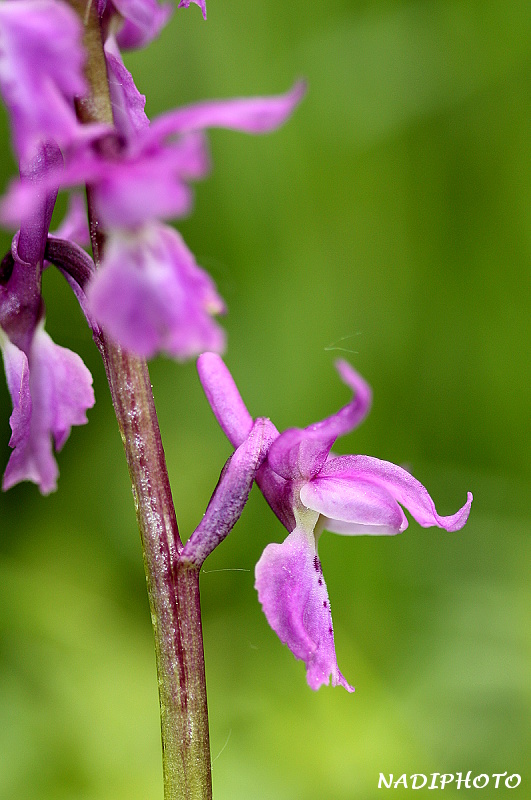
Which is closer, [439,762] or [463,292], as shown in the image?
[439,762]

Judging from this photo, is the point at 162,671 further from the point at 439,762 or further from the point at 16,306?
the point at 439,762

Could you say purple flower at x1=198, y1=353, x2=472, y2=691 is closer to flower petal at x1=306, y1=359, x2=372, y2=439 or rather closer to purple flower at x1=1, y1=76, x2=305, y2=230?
flower petal at x1=306, y1=359, x2=372, y2=439

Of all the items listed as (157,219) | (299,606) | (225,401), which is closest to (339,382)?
(225,401)

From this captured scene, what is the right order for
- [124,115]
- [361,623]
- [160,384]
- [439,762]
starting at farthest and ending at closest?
1. [160,384]
2. [361,623]
3. [439,762]
4. [124,115]

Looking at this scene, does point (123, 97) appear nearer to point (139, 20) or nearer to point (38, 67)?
point (139, 20)

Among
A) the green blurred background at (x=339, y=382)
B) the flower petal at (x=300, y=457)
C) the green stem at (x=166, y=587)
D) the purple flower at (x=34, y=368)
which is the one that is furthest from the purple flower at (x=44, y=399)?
the green blurred background at (x=339, y=382)

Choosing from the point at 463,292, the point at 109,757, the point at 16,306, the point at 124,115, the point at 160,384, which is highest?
the point at 124,115

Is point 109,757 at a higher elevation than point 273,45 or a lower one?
lower

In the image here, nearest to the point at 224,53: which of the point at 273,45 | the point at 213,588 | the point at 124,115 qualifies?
the point at 273,45

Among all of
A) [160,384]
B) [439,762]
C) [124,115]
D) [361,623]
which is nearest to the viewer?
[124,115]
